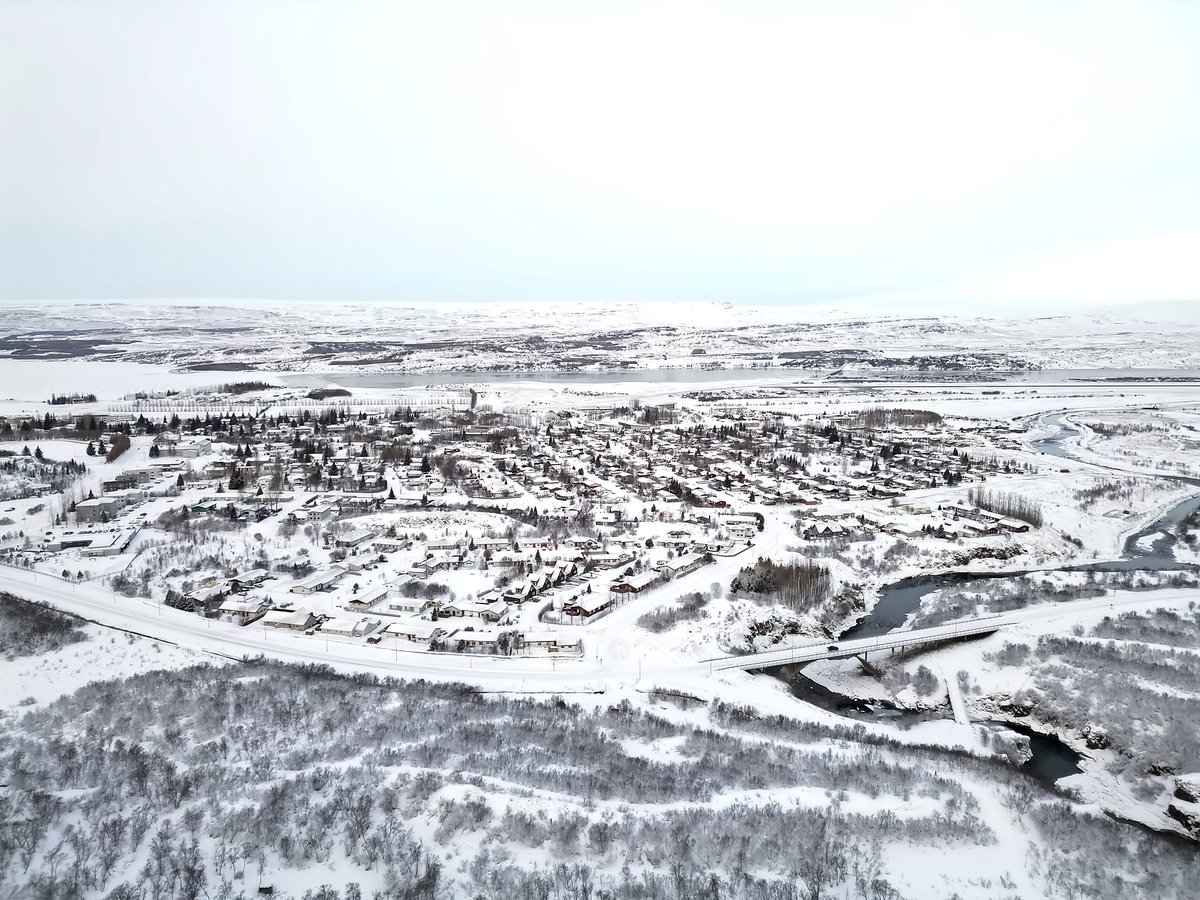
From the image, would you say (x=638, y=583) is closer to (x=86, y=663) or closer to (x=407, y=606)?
(x=407, y=606)

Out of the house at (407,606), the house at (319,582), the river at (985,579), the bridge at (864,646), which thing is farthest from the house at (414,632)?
the river at (985,579)

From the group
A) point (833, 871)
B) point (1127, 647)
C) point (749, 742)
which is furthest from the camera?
point (1127, 647)

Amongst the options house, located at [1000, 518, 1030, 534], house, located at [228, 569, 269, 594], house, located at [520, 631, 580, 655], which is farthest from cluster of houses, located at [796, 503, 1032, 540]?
house, located at [228, 569, 269, 594]

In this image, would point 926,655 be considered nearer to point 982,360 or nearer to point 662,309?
point 982,360

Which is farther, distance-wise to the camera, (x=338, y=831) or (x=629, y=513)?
(x=629, y=513)

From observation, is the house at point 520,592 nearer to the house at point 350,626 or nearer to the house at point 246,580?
the house at point 350,626

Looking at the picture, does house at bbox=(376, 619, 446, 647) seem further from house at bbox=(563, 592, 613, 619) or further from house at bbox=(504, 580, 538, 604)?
house at bbox=(563, 592, 613, 619)

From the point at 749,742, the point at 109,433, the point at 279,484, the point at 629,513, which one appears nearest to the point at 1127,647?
the point at 749,742
